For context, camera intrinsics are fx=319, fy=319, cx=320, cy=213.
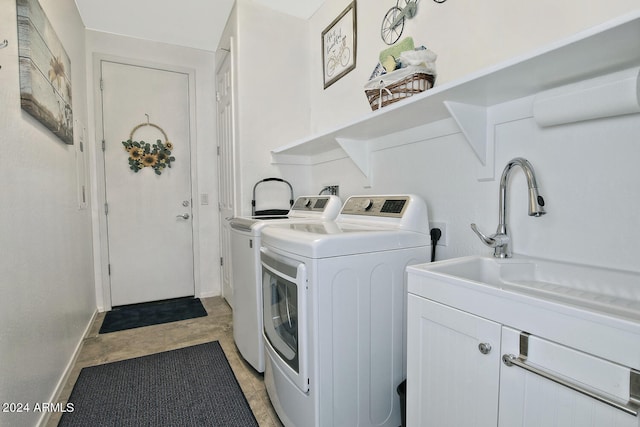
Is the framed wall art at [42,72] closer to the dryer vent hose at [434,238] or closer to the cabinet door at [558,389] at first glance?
the dryer vent hose at [434,238]

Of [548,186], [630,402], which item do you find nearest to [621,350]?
[630,402]

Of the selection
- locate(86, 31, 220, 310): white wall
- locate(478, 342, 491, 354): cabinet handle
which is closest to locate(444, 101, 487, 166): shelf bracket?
locate(478, 342, 491, 354): cabinet handle

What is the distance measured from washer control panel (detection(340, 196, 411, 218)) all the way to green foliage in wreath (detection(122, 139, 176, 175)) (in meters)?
2.36

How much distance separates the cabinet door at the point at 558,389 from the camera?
645 millimetres

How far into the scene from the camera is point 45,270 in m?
1.63

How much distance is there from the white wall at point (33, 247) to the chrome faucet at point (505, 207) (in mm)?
1801

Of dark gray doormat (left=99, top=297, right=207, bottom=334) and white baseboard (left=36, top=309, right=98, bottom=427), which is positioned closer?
white baseboard (left=36, top=309, right=98, bottom=427)

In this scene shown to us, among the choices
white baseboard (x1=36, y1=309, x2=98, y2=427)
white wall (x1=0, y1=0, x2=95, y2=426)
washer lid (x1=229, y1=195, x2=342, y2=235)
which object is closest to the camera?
white wall (x1=0, y1=0, x2=95, y2=426)

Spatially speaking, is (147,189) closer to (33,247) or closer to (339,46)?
(33,247)

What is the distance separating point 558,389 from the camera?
0.72 meters

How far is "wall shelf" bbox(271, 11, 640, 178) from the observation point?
79 centimetres

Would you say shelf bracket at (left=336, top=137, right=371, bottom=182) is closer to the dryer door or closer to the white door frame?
the dryer door

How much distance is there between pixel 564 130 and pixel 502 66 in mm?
360

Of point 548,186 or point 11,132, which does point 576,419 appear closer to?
point 548,186
